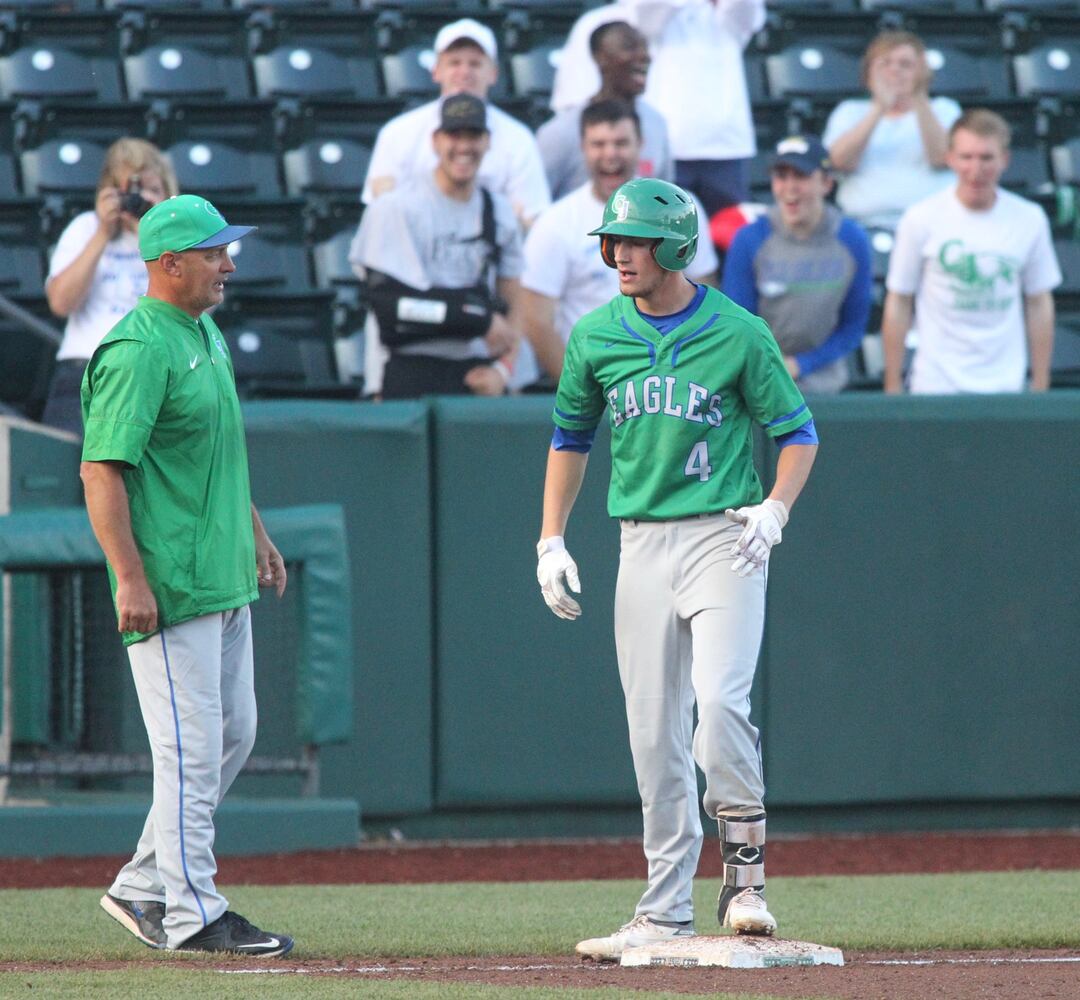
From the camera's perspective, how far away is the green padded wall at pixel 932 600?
8.34 meters

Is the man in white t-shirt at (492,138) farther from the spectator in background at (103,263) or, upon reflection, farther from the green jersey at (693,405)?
the green jersey at (693,405)

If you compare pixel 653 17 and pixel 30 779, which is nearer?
pixel 30 779

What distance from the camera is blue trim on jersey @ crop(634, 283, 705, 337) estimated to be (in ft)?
16.0

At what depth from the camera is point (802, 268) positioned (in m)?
8.48

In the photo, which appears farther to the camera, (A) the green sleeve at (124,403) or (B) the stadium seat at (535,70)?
(B) the stadium seat at (535,70)

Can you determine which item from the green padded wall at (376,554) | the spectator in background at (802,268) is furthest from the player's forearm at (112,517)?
the spectator in background at (802,268)

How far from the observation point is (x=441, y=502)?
8.25 metres

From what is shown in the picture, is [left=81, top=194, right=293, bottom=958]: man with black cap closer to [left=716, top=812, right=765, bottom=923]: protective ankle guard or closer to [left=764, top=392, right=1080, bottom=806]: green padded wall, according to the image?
[left=716, top=812, right=765, bottom=923]: protective ankle guard

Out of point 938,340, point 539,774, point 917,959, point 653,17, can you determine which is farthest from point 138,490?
point 653,17

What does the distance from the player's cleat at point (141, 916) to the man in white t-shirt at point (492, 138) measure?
4.88 m

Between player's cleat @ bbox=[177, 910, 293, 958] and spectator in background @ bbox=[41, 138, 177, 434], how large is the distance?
359 cm

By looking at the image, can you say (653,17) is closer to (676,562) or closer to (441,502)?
(441,502)

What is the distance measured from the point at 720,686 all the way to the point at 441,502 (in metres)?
3.71

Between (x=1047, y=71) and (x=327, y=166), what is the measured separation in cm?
482
